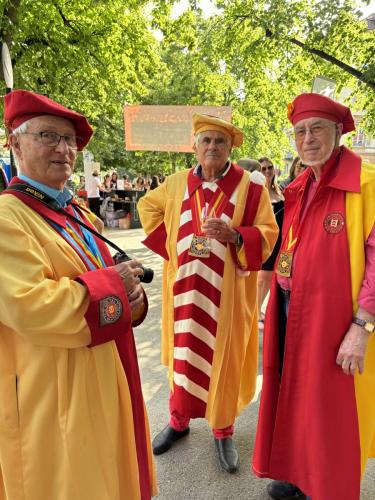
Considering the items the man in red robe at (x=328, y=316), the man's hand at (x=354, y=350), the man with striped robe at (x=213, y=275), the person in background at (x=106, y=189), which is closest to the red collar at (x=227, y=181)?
the man with striped robe at (x=213, y=275)

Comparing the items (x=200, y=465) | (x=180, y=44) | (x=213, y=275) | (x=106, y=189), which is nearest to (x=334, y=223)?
(x=213, y=275)

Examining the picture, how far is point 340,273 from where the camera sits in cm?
172

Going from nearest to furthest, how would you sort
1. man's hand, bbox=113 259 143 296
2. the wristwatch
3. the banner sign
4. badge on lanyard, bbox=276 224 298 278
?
man's hand, bbox=113 259 143 296, the wristwatch, badge on lanyard, bbox=276 224 298 278, the banner sign

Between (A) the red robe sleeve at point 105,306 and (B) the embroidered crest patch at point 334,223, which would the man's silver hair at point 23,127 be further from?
(B) the embroidered crest patch at point 334,223

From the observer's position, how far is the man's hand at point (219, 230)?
2176 millimetres

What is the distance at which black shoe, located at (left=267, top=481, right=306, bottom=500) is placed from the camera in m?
2.17

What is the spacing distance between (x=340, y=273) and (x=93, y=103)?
12.1 m

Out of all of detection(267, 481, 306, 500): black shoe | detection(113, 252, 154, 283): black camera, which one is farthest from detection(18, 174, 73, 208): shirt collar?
detection(267, 481, 306, 500): black shoe

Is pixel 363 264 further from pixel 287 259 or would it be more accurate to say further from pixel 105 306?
pixel 105 306

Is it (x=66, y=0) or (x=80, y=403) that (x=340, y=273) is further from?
(x=66, y=0)

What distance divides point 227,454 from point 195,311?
3.37 feet

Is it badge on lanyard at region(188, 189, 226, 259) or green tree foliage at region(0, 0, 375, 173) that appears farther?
green tree foliage at region(0, 0, 375, 173)

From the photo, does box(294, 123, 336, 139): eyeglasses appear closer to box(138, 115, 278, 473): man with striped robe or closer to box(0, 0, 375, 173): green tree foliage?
box(138, 115, 278, 473): man with striped robe

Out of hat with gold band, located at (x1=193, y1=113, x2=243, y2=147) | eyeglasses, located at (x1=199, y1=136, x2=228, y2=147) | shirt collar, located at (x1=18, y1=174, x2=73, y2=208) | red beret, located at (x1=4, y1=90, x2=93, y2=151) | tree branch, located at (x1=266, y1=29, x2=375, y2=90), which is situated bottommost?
shirt collar, located at (x1=18, y1=174, x2=73, y2=208)
